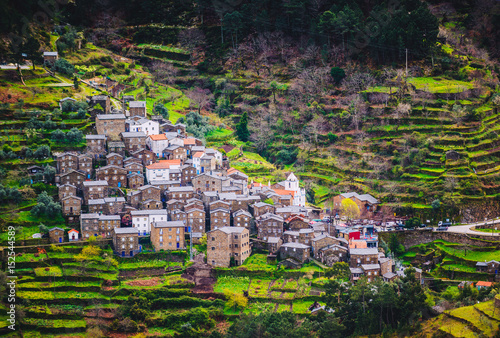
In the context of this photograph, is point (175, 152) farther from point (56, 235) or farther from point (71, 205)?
point (56, 235)

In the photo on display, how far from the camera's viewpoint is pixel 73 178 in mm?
72375

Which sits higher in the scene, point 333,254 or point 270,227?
point 270,227

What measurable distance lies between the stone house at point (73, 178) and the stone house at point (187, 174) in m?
9.41

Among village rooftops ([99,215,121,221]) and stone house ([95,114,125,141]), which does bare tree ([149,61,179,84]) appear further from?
village rooftops ([99,215,121,221])

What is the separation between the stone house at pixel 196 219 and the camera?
70.0 meters

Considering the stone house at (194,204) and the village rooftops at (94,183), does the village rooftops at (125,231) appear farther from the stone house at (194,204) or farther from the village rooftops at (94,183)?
the village rooftops at (94,183)

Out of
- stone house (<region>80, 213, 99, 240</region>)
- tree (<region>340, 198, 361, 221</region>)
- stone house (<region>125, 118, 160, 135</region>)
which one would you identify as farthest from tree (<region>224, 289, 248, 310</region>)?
stone house (<region>125, 118, 160, 135</region>)

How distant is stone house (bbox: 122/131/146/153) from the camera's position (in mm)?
77938

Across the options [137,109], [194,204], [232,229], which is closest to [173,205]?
[194,204]

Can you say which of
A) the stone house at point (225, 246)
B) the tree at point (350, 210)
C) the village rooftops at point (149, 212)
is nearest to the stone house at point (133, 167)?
the village rooftops at point (149, 212)

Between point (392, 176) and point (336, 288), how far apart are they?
65.4ft

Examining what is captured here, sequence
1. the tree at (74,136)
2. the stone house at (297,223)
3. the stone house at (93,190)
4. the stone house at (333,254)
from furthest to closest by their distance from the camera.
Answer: the tree at (74,136), the stone house at (93,190), the stone house at (297,223), the stone house at (333,254)

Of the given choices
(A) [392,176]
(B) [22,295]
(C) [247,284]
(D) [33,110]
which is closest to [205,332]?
(C) [247,284]

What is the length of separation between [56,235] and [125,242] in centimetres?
585
